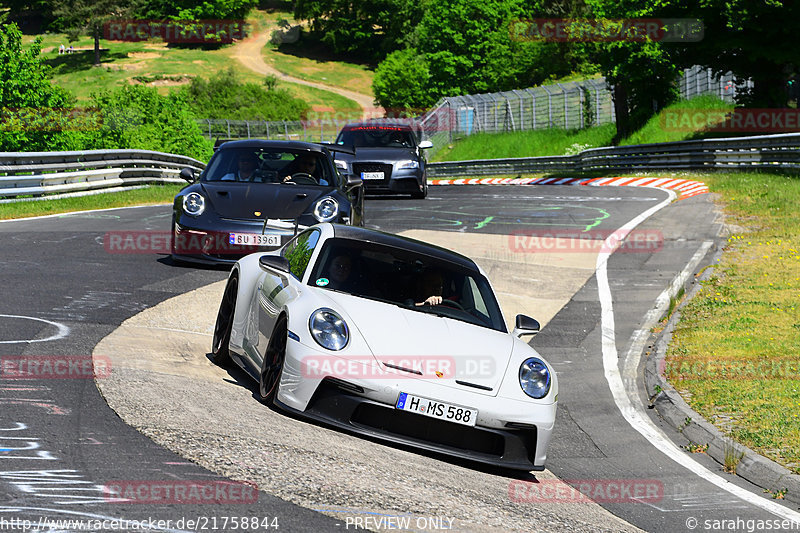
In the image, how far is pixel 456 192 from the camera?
28.1m

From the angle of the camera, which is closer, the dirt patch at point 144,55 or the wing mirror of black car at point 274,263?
the wing mirror of black car at point 274,263

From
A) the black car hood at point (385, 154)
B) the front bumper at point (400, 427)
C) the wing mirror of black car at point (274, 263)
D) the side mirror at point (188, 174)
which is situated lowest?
the front bumper at point (400, 427)

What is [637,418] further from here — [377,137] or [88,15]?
[88,15]

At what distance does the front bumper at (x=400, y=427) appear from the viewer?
257 inches

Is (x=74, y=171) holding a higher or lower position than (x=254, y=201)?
lower

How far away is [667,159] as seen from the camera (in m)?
34.6

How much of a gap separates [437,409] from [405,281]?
156 centimetres

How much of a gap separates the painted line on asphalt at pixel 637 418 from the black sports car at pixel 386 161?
29.5 ft

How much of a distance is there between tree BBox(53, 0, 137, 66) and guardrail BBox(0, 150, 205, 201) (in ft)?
306

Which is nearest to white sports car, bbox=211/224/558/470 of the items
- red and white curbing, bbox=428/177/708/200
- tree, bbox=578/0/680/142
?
red and white curbing, bbox=428/177/708/200

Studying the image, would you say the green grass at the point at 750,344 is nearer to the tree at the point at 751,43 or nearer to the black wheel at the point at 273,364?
the black wheel at the point at 273,364

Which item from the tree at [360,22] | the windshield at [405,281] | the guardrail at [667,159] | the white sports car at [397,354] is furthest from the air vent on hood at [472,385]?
the tree at [360,22]

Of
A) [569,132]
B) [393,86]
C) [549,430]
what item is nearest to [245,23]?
[393,86]

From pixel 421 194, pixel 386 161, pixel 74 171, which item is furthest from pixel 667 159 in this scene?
pixel 74 171
